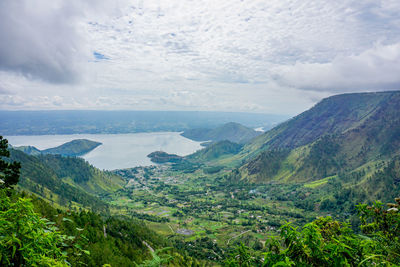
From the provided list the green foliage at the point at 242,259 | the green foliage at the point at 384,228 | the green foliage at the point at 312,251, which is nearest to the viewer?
the green foliage at the point at 312,251

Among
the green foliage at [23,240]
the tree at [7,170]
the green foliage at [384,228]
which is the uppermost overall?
the green foliage at [23,240]

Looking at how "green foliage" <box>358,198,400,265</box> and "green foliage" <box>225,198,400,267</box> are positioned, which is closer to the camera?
"green foliage" <box>225,198,400,267</box>

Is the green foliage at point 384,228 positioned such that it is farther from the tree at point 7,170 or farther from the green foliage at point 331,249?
the tree at point 7,170

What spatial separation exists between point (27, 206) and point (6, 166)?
30470mm

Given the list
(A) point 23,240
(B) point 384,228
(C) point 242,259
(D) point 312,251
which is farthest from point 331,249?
(A) point 23,240

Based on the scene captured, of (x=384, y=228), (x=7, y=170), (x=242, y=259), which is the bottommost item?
(x=7, y=170)

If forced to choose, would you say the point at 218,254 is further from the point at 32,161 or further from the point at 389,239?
the point at 32,161

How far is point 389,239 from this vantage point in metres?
6.63

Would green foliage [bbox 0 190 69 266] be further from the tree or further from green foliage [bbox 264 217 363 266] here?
the tree

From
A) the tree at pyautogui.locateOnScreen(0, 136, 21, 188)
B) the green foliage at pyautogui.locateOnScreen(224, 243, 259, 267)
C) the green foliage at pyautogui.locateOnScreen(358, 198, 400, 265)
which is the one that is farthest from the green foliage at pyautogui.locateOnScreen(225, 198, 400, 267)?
the tree at pyautogui.locateOnScreen(0, 136, 21, 188)

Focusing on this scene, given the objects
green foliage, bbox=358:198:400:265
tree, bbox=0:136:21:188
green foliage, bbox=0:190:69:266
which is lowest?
tree, bbox=0:136:21:188

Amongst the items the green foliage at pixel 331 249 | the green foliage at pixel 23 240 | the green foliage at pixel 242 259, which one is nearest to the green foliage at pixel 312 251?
the green foliage at pixel 331 249

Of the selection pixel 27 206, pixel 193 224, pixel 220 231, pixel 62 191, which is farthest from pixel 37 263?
pixel 62 191

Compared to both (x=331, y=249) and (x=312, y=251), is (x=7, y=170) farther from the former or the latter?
(x=331, y=249)
